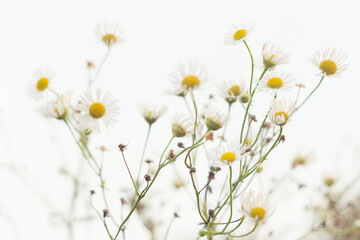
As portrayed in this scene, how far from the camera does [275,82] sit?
1.12 ft

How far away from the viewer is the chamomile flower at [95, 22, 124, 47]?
47cm

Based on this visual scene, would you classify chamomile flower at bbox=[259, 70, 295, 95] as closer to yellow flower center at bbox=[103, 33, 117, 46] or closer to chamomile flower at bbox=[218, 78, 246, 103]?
chamomile flower at bbox=[218, 78, 246, 103]

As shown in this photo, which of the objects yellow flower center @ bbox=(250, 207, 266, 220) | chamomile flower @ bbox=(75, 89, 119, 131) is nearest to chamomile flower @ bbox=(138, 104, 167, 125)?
chamomile flower @ bbox=(75, 89, 119, 131)

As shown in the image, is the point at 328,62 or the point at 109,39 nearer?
the point at 328,62

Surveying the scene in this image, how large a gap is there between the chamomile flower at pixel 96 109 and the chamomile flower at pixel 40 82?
2.2 inches

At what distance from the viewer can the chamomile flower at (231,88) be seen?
0.37m

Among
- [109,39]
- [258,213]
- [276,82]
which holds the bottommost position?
[258,213]

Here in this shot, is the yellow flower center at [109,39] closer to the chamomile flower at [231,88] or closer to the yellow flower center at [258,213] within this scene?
the chamomile flower at [231,88]

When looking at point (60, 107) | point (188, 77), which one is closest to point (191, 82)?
point (188, 77)

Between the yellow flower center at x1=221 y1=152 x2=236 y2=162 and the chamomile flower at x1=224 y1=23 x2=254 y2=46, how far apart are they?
0.34 feet

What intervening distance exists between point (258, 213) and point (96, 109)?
168 mm

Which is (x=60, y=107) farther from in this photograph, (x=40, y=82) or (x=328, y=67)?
(x=328, y=67)

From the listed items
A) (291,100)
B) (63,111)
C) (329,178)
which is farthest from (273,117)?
(329,178)

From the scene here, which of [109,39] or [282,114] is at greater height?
[109,39]
